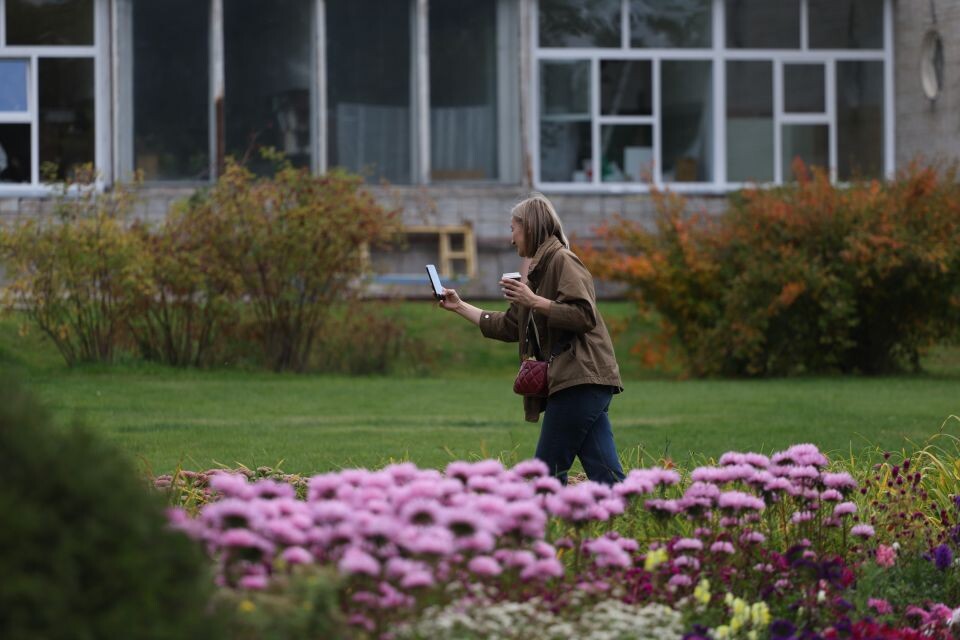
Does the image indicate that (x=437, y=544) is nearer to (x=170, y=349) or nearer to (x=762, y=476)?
(x=762, y=476)

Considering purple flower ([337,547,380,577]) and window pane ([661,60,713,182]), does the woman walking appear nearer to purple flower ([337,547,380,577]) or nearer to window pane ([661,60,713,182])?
purple flower ([337,547,380,577])

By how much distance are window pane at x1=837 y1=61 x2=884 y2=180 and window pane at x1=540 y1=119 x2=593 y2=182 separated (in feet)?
14.1

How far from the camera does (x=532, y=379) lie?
698 cm

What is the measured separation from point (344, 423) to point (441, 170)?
12.9m

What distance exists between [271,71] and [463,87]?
3038mm

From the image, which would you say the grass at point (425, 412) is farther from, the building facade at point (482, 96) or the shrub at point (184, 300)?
the building facade at point (482, 96)

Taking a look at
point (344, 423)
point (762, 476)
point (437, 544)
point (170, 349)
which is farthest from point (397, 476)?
point (170, 349)

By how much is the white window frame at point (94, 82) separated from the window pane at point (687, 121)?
8.67 meters

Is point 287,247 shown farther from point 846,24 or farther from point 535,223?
point 846,24

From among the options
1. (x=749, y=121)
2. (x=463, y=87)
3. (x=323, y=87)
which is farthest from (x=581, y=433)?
(x=749, y=121)

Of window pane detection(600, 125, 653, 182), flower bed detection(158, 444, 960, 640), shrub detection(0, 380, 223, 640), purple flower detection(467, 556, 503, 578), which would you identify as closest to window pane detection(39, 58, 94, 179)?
window pane detection(600, 125, 653, 182)

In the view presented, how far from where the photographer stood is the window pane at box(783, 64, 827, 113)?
2594 cm

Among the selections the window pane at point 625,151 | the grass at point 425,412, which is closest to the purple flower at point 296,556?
the grass at point 425,412

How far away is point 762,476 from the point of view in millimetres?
4938
